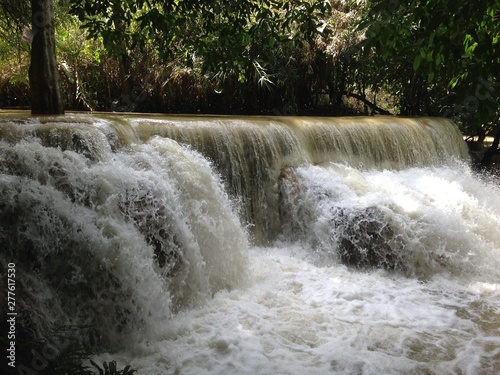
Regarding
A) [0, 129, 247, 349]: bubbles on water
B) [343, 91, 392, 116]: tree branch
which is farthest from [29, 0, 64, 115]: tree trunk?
[343, 91, 392, 116]: tree branch

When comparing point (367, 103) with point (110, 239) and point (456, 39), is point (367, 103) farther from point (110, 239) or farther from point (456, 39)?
point (456, 39)

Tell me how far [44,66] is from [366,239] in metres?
5.18

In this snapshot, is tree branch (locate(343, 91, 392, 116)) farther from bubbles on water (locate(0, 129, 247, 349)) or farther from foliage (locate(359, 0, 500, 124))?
foliage (locate(359, 0, 500, 124))

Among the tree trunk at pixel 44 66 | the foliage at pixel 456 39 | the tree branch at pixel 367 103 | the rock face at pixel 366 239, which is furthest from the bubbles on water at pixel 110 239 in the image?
the tree branch at pixel 367 103

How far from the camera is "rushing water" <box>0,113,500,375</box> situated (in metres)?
3.87

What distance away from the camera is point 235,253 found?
5.67 m

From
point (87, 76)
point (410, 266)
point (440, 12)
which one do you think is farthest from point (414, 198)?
point (87, 76)

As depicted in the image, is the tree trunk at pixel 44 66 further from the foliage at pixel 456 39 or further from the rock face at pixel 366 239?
the foliage at pixel 456 39

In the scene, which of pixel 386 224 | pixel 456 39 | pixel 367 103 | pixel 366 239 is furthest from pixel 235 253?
pixel 367 103

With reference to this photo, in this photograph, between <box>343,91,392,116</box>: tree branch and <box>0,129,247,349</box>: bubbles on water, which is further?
<box>343,91,392,116</box>: tree branch

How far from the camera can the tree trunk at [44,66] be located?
6.62 metres

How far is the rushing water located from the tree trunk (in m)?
1.36

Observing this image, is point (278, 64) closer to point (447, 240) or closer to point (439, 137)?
point (439, 137)

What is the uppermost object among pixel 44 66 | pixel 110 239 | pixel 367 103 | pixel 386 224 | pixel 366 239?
pixel 44 66
